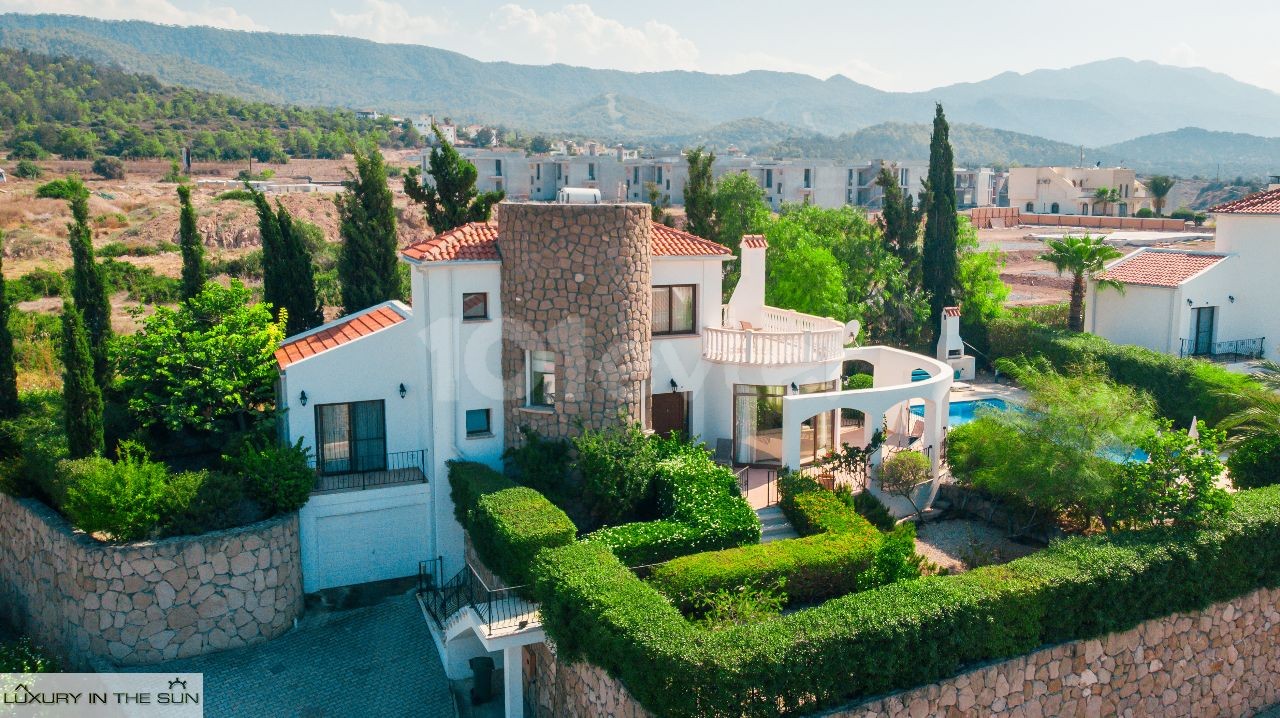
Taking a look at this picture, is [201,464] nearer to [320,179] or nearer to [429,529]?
[429,529]

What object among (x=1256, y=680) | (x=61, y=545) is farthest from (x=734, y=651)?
(x=61, y=545)

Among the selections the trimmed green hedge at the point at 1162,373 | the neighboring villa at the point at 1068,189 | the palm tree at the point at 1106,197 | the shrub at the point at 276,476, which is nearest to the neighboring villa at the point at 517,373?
the shrub at the point at 276,476

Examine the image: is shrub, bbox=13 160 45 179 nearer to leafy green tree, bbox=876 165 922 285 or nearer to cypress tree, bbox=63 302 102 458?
leafy green tree, bbox=876 165 922 285

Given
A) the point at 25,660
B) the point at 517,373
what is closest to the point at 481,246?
the point at 517,373

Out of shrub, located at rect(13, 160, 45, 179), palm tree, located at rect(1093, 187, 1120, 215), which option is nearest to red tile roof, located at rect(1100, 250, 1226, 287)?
palm tree, located at rect(1093, 187, 1120, 215)

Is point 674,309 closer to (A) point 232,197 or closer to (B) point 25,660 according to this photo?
(B) point 25,660

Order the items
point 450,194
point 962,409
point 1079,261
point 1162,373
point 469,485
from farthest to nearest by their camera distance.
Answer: point 1079,261 < point 962,409 < point 450,194 < point 1162,373 < point 469,485

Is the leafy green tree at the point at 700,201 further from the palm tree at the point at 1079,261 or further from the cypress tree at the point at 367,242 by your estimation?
the palm tree at the point at 1079,261

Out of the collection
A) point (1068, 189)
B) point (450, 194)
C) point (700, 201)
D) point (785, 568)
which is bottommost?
point (785, 568)
